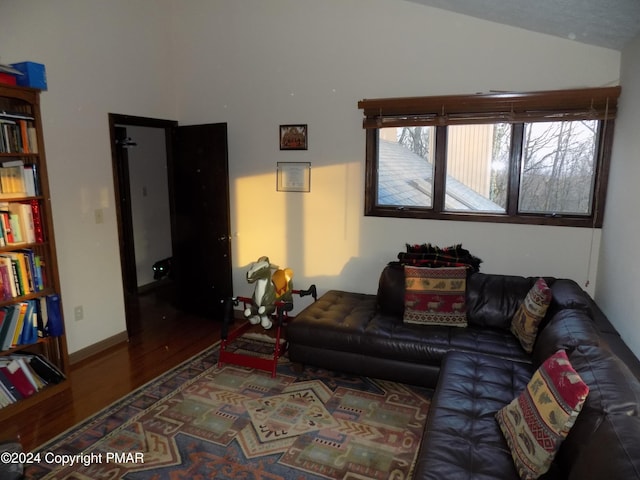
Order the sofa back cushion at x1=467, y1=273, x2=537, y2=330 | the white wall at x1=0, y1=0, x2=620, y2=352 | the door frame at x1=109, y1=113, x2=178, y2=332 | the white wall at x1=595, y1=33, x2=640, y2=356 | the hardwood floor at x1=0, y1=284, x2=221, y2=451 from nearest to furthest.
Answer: the white wall at x1=595, y1=33, x2=640, y2=356 → the hardwood floor at x1=0, y1=284, x2=221, y2=451 → the sofa back cushion at x1=467, y1=273, x2=537, y2=330 → the white wall at x1=0, y1=0, x2=620, y2=352 → the door frame at x1=109, y1=113, x2=178, y2=332

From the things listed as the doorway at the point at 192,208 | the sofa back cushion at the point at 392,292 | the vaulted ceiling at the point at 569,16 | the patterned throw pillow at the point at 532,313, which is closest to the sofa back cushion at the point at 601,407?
the patterned throw pillow at the point at 532,313

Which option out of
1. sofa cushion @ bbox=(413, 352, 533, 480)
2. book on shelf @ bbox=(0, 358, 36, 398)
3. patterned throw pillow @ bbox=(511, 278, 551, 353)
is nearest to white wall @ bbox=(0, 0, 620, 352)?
book on shelf @ bbox=(0, 358, 36, 398)

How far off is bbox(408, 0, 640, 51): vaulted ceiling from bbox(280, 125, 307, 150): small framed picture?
4.62 feet

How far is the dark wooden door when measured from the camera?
13.7 ft

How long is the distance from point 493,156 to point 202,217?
9.10ft

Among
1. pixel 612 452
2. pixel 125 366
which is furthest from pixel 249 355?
pixel 612 452

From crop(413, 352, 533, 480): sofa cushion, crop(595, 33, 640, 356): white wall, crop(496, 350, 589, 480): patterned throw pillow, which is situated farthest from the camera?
crop(595, 33, 640, 356): white wall

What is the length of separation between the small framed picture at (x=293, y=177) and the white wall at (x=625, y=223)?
2405mm

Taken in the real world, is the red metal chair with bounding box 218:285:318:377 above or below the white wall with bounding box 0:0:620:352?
below

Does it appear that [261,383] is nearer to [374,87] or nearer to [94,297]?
[94,297]

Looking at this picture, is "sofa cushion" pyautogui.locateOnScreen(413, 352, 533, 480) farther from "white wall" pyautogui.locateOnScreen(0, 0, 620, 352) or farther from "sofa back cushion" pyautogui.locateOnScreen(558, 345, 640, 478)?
"white wall" pyautogui.locateOnScreen(0, 0, 620, 352)

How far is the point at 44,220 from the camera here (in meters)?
2.89

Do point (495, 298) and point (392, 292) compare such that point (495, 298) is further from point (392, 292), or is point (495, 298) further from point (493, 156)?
point (493, 156)

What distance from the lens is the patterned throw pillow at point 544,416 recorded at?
1556mm
